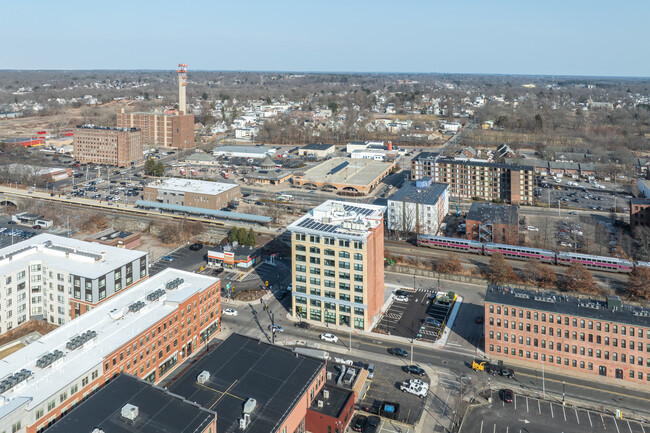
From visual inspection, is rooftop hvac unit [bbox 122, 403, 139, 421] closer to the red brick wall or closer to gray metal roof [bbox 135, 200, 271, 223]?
the red brick wall

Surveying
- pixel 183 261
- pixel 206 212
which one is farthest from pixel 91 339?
pixel 206 212

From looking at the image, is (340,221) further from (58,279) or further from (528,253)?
(528,253)

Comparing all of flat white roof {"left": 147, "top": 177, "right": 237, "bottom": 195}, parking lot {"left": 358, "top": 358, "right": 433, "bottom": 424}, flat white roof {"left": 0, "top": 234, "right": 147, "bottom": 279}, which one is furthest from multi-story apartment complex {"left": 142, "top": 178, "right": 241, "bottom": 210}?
parking lot {"left": 358, "top": 358, "right": 433, "bottom": 424}

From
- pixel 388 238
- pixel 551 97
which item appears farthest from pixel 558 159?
pixel 551 97

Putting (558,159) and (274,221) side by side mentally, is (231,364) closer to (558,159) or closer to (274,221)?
(274,221)

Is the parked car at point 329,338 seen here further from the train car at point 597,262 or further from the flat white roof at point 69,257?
the train car at point 597,262
